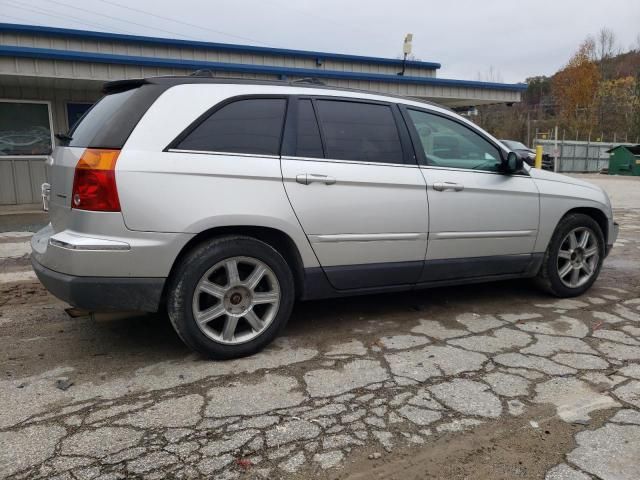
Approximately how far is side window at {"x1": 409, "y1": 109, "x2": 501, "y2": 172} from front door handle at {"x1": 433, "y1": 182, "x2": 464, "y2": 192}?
171 millimetres

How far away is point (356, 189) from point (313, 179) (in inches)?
13.2

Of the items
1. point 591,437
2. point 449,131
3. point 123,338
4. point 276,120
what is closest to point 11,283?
point 123,338

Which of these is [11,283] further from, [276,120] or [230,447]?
[230,447]

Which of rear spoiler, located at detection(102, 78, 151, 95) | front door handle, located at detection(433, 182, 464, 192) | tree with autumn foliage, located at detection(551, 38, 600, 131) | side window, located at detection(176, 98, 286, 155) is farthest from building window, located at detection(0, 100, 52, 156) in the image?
tree with autumn foliage, located at detection(551, 38, 600, 131)

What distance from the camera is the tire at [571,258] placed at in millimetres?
4625

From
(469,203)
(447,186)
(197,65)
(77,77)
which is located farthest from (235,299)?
(197,65)

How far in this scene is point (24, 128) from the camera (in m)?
10.5

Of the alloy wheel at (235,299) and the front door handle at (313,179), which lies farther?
the front door handle at (313,179)

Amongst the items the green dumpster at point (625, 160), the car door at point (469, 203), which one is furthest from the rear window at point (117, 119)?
the green dumpster at point (625, 160)

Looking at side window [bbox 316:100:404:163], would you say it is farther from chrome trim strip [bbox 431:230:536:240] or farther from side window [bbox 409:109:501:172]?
chrome trim strip [bbox 431:230:536:240]

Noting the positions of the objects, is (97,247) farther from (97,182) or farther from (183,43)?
(183,43)

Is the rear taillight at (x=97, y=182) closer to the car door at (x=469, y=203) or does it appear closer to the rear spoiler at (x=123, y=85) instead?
the rear spoiler at (x=123, y=85)

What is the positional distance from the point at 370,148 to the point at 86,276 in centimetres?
205

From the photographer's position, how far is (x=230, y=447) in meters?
2.38
